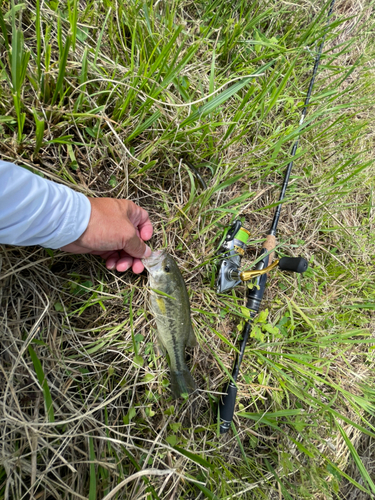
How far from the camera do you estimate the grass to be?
5.83 ft

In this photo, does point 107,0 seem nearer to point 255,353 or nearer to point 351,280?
point 255,353

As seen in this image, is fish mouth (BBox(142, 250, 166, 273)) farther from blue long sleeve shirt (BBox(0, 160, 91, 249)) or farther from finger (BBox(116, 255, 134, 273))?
blue long sleeve shirt (BBox(0, 160, 91, 249))

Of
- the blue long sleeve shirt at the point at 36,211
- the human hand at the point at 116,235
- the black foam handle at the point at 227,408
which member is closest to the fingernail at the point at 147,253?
the human hand at the point at 116,235

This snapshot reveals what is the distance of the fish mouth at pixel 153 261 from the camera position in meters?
2.09

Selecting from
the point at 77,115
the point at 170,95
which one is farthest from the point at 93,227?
the point at 170,95

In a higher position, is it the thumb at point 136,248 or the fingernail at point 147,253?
the thumb at point 136,248

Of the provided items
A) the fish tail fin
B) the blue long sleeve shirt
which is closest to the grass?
the fish tail fin

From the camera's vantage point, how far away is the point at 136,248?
1.92 metres

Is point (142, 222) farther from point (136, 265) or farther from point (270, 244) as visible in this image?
point (270, 244)

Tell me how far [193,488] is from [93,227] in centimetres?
213

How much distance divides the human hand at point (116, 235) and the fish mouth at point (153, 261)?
0.03 meters

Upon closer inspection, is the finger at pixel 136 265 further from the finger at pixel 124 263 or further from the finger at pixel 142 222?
the finger at pixel 142 222

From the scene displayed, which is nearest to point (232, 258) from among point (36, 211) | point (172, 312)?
point (172, 312)

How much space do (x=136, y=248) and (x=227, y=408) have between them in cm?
151
